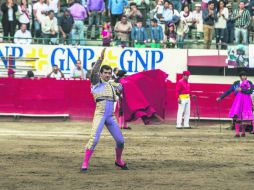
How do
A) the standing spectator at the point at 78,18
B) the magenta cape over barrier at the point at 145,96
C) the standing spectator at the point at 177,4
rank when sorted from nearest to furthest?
the magenta cape over barrier at the point at 145,96, the standing spectator at the point at 78,18, the standing spectator at the point at 177,4

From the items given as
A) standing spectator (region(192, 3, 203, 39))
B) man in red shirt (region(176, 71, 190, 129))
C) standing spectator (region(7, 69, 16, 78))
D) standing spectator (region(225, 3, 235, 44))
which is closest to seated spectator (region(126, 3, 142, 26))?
standing spectator (region(192, 3, 203, 39))

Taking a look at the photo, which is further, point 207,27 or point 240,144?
point 207,27

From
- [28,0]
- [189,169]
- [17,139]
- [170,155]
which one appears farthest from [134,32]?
[189,169]

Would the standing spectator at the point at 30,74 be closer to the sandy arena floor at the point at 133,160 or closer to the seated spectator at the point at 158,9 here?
the sandy arena floor at the point at 133,160

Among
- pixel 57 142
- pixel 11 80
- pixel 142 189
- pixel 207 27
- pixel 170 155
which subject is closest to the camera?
pixel 142 189

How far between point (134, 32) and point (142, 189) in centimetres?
1572

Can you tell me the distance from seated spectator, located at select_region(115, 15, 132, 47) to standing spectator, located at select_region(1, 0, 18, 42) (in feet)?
10.5

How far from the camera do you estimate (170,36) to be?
29.2 m

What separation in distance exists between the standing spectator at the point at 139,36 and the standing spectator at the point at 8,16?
12.2 feet

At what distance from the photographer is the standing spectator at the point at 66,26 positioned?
28.7 m

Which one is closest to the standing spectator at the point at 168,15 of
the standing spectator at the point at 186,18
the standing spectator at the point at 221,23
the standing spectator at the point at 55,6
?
the standing spectator at the point at 186,18

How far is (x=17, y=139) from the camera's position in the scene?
70.2 feet

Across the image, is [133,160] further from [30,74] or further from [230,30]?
[230,30]

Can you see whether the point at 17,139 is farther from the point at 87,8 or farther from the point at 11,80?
the point at 87,8
